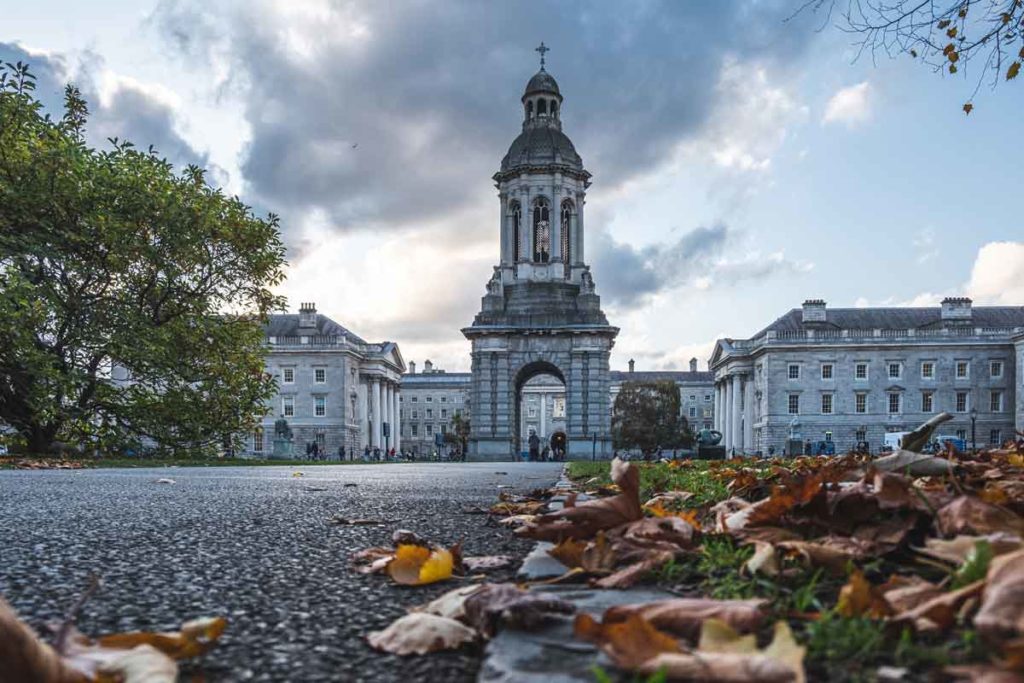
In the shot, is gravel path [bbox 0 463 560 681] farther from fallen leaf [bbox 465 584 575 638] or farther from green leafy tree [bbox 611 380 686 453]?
green leafy tree [bbox 611 380 686 453]

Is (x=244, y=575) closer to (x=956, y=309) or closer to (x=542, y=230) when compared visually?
(x=542, y=230)

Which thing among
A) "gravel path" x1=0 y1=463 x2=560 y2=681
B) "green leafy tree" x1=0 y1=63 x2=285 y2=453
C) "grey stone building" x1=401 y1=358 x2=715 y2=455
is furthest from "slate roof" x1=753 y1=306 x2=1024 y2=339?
"gravel path" x1=0 y1=463 x2=560 y2=681

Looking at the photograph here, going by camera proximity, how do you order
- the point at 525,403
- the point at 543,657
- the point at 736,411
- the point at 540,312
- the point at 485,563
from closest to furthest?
the point at 543,657 → the point at 485,563 → the point at 540,312 → the point at 736,411 → the point at 525,403

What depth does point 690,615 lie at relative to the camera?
4.99 ft

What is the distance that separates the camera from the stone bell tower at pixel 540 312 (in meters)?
47.9

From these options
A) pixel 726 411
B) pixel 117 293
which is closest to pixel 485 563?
pixel 117 293

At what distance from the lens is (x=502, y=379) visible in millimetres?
48656

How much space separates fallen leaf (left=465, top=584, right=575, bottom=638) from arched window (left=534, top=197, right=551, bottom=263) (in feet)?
160

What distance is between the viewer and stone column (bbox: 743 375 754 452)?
237 ft

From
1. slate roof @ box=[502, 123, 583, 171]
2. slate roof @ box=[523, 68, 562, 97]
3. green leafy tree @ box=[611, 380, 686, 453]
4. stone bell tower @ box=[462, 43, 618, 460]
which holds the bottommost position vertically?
green leafy tree @ box=[611, 380, 686, 453]

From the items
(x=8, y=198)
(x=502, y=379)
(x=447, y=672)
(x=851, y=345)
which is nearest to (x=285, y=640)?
(x=447, y=672)

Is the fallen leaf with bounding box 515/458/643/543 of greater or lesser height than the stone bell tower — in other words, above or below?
below

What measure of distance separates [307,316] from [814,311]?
45.1 m

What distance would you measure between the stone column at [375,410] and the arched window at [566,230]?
33461 mm
